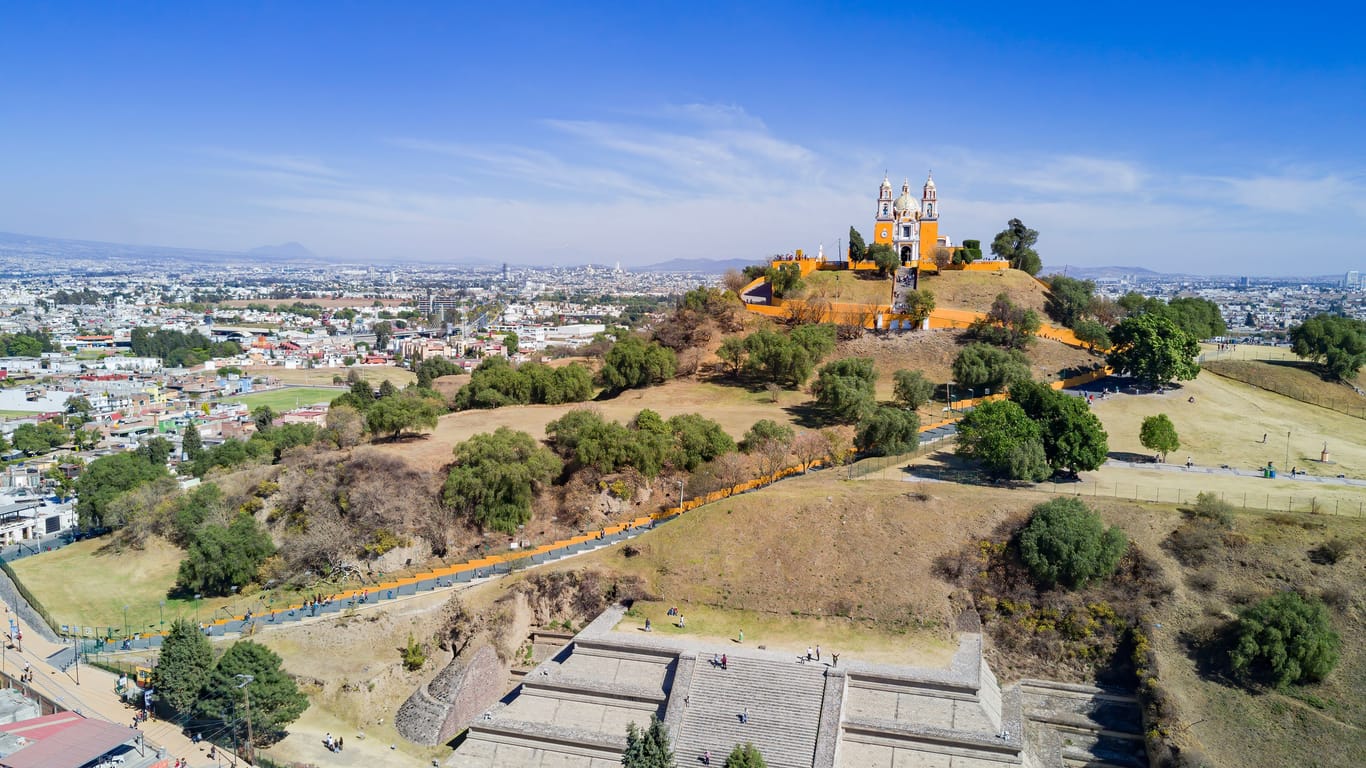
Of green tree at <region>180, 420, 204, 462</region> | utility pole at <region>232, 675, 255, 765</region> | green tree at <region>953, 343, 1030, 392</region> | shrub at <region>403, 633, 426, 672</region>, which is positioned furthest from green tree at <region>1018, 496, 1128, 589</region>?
green tree at <region>180, 420, 204, 462</region>

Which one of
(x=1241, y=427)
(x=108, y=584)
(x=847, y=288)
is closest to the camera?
(x=108, y=584)

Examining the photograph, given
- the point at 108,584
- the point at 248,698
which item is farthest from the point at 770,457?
the point at 108,584

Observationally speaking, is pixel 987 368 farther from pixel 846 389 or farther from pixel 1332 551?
pixel 1332 551

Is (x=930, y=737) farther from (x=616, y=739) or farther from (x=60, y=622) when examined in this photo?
(x=60, y=622)

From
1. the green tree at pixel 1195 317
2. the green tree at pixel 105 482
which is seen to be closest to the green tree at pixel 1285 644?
the green tree at pixel 1195 317

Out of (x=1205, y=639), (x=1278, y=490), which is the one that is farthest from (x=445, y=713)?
(x=1278, y=490)

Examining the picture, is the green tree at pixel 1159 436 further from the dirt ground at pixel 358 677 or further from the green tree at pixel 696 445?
A: the dirt ground at pixel 358 677
